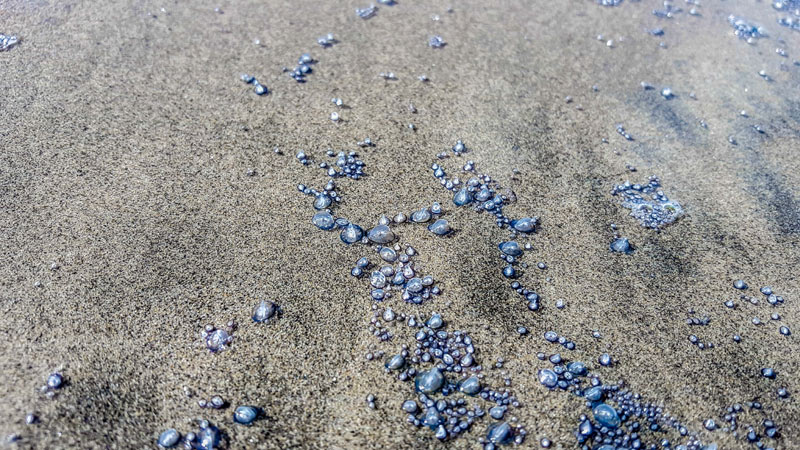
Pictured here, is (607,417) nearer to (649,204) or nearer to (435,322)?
(435,322)

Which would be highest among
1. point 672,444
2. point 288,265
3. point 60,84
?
point 60,84

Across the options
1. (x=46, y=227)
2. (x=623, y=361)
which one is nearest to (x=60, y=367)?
(x=46, y=227)

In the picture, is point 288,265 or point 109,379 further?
point 288,265

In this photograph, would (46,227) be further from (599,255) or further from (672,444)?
(672,444)

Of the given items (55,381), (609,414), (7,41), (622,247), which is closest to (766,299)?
(622,247)

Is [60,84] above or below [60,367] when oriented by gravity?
above

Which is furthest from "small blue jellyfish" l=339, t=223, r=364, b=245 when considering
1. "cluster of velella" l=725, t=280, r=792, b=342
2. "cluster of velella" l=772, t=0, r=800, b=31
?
"cluster of velella" l=772, t=0, r=800, b=31

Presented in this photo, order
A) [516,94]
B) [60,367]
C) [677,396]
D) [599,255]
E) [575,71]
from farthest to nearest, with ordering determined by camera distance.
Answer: [575,71]
[516,94]
[599,255]
[677,396]
[60,367]

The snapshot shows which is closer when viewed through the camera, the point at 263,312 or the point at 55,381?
the point at 55,381
